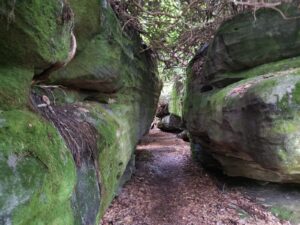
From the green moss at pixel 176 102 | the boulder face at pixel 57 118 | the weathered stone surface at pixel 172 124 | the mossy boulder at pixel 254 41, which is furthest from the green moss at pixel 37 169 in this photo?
Result: the weathered stone surface at pixel 172 124

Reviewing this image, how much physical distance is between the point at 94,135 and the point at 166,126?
16755 mm

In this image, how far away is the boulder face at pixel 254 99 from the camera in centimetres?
511

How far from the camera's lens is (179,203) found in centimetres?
690

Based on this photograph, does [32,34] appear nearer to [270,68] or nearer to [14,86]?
[14,86]

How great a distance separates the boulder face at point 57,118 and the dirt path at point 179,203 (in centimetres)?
121

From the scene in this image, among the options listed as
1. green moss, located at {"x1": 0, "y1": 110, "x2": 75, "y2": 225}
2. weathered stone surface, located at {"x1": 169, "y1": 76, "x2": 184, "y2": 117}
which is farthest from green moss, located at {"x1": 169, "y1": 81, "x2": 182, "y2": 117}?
green moss, located at {"x1": 0, "y1": 110, "x2": 75, "y2": 225}

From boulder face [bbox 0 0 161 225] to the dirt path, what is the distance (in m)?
1.21

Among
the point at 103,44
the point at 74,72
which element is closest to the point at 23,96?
the point at 74,72

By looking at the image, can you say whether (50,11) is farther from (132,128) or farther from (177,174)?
(177,174)

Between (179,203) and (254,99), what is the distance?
3177mm

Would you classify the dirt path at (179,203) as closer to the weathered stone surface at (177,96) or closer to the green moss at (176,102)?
the weathered stone surface at (177,96)

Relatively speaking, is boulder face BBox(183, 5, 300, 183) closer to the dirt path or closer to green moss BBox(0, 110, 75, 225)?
the dirt path

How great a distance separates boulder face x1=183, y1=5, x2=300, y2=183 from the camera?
5109 millimetres

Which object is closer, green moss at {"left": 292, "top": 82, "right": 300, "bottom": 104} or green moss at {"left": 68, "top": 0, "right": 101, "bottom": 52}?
green moss at {"left": 292, "top": 82, "right": 300, "bottom": 104}
